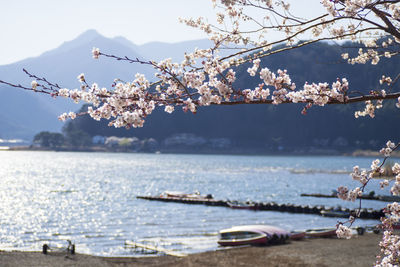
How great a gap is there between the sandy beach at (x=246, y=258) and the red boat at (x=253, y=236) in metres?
1.89

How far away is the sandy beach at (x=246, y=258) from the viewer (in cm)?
2538

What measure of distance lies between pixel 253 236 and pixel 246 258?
639 cm

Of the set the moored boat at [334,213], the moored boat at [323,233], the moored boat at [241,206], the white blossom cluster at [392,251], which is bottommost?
the moored boat at [241,206]

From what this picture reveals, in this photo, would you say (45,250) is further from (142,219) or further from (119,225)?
(142,219)

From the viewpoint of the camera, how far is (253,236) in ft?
111

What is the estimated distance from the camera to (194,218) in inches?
2024

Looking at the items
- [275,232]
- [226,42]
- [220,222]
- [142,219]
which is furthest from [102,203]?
[226,42]

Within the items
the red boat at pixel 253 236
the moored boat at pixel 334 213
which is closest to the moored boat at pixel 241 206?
the moored boat at pixel 334 213

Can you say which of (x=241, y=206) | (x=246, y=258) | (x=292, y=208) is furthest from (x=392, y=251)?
(x=241, y=206)

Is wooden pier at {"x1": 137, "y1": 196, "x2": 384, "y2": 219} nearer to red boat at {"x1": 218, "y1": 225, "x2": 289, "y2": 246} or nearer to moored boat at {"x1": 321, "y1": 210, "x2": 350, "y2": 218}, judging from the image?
moored boat at {"x1": 321, "y1": 210, "x2": 350, "y2": 218}

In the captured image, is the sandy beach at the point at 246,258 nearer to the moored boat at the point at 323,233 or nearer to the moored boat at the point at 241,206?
the moored boat at the point at 323,233

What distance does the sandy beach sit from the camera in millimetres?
25375

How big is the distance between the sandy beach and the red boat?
1888mm

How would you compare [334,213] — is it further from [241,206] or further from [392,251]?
[392,251]
